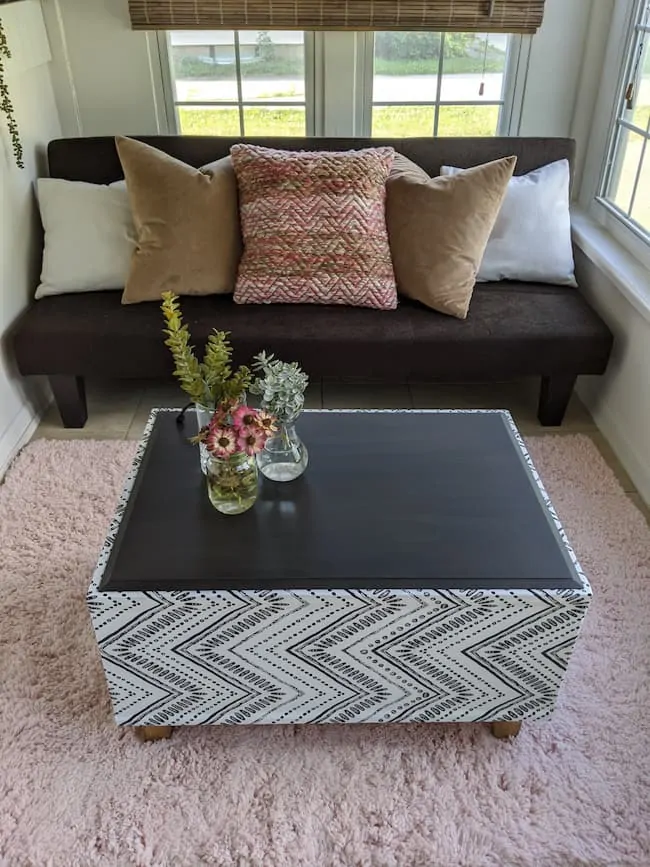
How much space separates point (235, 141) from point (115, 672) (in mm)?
1921

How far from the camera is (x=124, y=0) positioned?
2547 mm

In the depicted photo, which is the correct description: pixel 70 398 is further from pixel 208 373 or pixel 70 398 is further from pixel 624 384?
pixel 624 384

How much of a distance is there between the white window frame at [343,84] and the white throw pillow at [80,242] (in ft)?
1.88

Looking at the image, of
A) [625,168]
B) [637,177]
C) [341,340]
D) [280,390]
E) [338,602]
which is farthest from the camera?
[625,168]

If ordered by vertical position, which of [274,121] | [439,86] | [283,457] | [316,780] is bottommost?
[316,780]

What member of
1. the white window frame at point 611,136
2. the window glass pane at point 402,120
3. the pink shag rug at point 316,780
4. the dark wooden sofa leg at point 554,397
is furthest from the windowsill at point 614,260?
the pink shag rug at point 316,780

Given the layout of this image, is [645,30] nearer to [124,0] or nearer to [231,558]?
[124,0]

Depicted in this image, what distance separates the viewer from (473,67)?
2727 mm

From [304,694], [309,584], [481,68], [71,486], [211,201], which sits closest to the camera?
[309,584]

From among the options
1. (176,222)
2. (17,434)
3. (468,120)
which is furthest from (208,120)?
(17,434)

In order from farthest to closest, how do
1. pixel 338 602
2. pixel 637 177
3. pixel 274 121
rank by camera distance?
1. pixel 274 121
2. pixel 637 177
3. pixel 338 602

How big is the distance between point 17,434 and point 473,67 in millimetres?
2092

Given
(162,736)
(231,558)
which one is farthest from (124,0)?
(162,736)

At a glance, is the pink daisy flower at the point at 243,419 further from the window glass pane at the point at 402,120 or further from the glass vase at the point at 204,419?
the window glass pane at the point at 402,120
